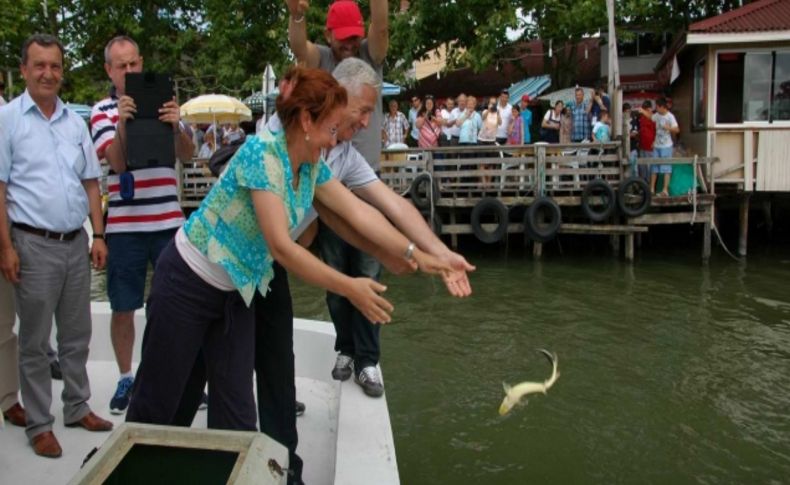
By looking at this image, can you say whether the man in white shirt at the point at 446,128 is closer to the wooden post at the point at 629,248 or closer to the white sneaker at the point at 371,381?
the wooden post at the point at 629,248

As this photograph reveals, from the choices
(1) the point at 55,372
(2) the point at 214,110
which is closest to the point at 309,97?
(1) the point at 55,372

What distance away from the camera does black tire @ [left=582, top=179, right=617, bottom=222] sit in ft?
43.4

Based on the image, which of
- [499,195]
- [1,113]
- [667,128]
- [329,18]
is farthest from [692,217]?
[1,113]

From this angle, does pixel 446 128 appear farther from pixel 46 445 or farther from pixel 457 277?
pixel 457 277

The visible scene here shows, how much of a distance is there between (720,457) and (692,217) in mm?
9113

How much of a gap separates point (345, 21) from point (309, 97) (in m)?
1.45

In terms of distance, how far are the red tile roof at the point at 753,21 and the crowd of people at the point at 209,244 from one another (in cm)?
1262

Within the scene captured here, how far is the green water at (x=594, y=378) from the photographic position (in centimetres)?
497

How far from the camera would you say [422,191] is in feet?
45.9

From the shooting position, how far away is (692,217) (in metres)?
13.4

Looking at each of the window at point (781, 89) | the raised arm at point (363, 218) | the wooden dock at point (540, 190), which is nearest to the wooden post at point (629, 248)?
the wooden dock at point (540, 190)

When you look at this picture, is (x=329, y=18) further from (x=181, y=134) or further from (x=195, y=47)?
(x=195, y=47)

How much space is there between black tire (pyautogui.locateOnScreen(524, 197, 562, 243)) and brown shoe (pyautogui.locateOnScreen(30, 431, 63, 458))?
1069 centimetres

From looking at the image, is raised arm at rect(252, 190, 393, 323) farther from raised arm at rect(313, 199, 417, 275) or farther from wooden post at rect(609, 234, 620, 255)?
wooden post at rect(609, 234, 620, 255)
